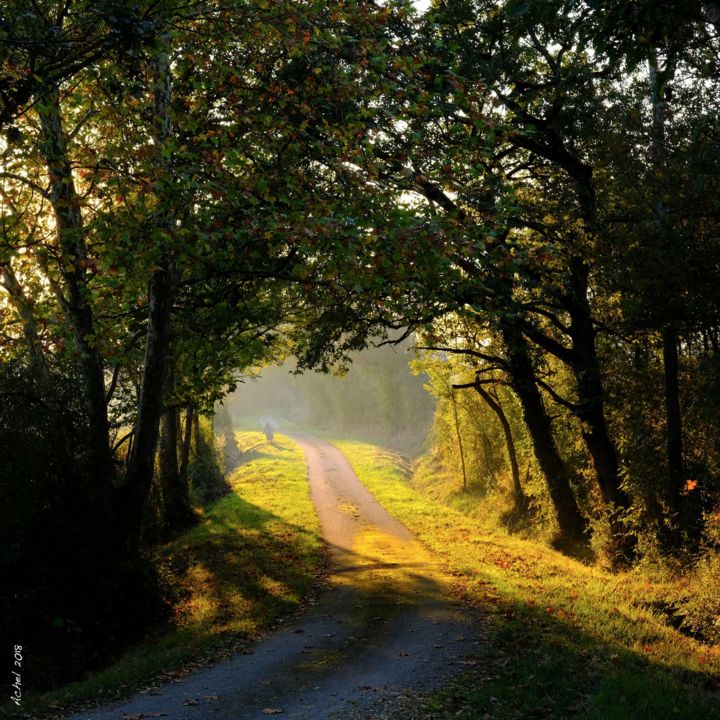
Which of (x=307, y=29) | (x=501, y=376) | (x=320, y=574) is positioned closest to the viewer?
(x=307, y=29)

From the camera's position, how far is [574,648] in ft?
32.0

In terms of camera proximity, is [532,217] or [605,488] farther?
[605,488]

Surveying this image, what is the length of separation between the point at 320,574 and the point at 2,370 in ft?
31.6

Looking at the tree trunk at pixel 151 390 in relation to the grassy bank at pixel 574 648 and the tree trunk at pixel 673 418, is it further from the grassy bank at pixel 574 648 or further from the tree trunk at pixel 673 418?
the tree trunk at pixel 673 418

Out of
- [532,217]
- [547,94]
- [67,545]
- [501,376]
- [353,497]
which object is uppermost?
[547,94]

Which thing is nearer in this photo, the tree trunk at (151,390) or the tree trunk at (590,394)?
the tree trunk at (151,390)

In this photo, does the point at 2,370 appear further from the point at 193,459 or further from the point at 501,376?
the point at 193,459

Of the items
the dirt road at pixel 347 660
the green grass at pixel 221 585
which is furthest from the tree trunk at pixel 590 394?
the green grass at pixel 221 585

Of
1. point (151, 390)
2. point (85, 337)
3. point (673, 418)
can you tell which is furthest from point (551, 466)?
point (85, 337)

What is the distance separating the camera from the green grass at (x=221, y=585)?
979 cm

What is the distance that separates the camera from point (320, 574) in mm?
16906

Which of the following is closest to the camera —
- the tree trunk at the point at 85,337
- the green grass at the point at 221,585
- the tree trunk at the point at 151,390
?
the green grass at the point at 221,585

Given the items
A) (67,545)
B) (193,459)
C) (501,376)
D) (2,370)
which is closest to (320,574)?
(67,545)

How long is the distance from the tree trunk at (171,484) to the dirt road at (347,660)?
7.84 m
